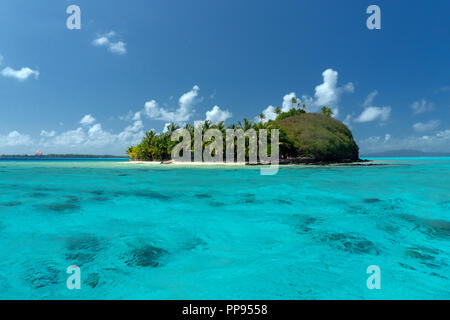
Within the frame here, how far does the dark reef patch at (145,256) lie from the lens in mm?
3992

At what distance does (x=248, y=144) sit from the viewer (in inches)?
1607

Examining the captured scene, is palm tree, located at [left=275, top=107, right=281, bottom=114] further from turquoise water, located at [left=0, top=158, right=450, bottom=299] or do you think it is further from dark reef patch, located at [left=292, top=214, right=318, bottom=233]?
dark reef patch, located at [left=292, top=214, right=318, bottom=233]

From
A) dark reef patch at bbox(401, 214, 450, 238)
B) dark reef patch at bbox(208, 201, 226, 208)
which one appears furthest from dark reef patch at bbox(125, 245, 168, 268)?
dark reef patch at bbox(401, 214, 450, 238)

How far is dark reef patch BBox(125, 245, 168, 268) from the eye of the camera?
3.99 metres

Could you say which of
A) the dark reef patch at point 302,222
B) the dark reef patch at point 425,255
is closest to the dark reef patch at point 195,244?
the dark reef patch at point 302,222

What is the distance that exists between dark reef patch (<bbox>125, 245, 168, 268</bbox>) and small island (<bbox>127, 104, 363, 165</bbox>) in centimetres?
3696

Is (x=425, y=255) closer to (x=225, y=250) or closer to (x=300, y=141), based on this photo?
(x=225, y=250)

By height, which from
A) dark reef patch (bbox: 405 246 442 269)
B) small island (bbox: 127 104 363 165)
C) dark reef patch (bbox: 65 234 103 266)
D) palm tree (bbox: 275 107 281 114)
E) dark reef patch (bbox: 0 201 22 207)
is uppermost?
palm tree (bbox: 275 107 281 114)

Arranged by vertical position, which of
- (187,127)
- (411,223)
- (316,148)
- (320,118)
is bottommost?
(411,223)

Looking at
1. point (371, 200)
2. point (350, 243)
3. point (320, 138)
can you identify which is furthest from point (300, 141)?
point (350, 243)

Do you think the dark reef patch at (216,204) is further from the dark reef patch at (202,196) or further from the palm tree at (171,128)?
the palm tree at (171,128)
